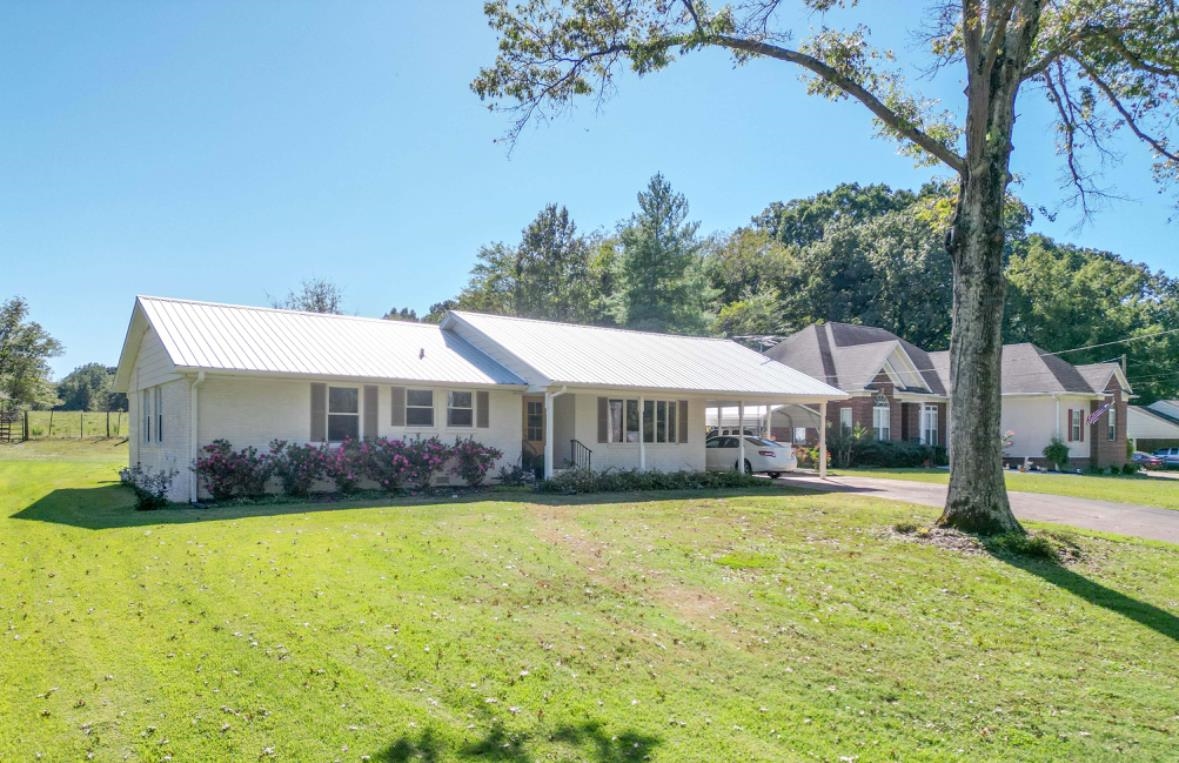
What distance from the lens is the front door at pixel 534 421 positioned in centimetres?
2121

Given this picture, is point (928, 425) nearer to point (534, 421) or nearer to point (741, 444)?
point (741, 444)

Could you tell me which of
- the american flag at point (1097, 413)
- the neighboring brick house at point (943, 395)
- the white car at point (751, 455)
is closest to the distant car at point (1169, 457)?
the neighboring brick house at point (943, 395)

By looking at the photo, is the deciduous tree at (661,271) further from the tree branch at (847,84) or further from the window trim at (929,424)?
the tree branch at (847,84)

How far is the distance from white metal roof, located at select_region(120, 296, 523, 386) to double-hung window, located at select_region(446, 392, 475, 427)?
58cm

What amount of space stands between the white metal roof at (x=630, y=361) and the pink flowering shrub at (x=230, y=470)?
6.57 metres

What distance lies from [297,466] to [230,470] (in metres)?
1.26

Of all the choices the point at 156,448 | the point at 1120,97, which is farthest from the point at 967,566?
the point at 156,448

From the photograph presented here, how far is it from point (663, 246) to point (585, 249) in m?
8.36

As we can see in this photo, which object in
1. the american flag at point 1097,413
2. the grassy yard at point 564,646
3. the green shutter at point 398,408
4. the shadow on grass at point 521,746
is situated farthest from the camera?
the american flag at point 1097,413

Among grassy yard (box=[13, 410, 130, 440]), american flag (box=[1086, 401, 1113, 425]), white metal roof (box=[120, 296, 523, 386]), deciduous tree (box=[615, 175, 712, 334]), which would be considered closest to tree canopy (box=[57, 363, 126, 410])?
grassy yard (box=[13, 410, 130, 440])

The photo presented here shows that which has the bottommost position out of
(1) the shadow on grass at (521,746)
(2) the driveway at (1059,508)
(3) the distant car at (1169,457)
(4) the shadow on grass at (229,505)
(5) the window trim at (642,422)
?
(3) the distant car at (1169,457)

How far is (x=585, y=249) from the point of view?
4669 cm

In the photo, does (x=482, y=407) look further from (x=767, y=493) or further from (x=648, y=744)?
(x=648, y=744)

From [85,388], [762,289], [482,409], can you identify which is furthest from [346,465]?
[85,388]
